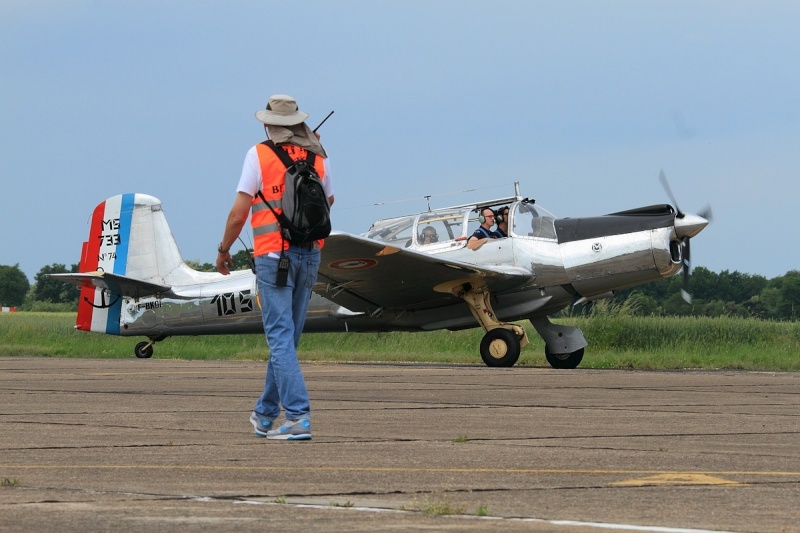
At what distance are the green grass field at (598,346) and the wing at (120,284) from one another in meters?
1.38

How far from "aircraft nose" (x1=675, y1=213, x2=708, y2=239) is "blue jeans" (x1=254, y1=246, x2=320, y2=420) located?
437 inches

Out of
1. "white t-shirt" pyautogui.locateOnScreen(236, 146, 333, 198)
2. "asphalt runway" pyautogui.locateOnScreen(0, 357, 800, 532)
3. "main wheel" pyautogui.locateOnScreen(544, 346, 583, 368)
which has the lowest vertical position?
"asphalt runway" pyautogui.locateOnScreen(0, 357, 800, 532)

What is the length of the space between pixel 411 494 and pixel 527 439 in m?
2.34

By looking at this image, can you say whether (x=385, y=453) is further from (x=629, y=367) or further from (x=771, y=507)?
(x=629, y=367)

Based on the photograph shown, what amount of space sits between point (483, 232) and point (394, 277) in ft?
5.25

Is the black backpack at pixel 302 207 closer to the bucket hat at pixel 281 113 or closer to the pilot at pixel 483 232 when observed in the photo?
the bucket hat at pixel 281 113

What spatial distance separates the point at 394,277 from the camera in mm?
18109

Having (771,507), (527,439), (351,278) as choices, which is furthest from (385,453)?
(351,278)

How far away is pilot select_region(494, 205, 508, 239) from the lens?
1847 cm

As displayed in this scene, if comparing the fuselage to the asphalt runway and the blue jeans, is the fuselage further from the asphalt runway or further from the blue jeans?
the blue jeans

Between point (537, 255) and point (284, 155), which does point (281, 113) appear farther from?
point (537, 255)

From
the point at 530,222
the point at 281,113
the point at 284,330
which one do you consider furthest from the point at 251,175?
the point at 530,222

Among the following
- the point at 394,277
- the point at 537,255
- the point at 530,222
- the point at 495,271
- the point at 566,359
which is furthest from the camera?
the point at 566,359

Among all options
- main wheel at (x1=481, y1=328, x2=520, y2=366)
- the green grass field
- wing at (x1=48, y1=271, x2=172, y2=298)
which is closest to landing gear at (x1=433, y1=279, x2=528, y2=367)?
main wheel at (x1=481, y1=328, x2=520, y2=366)
